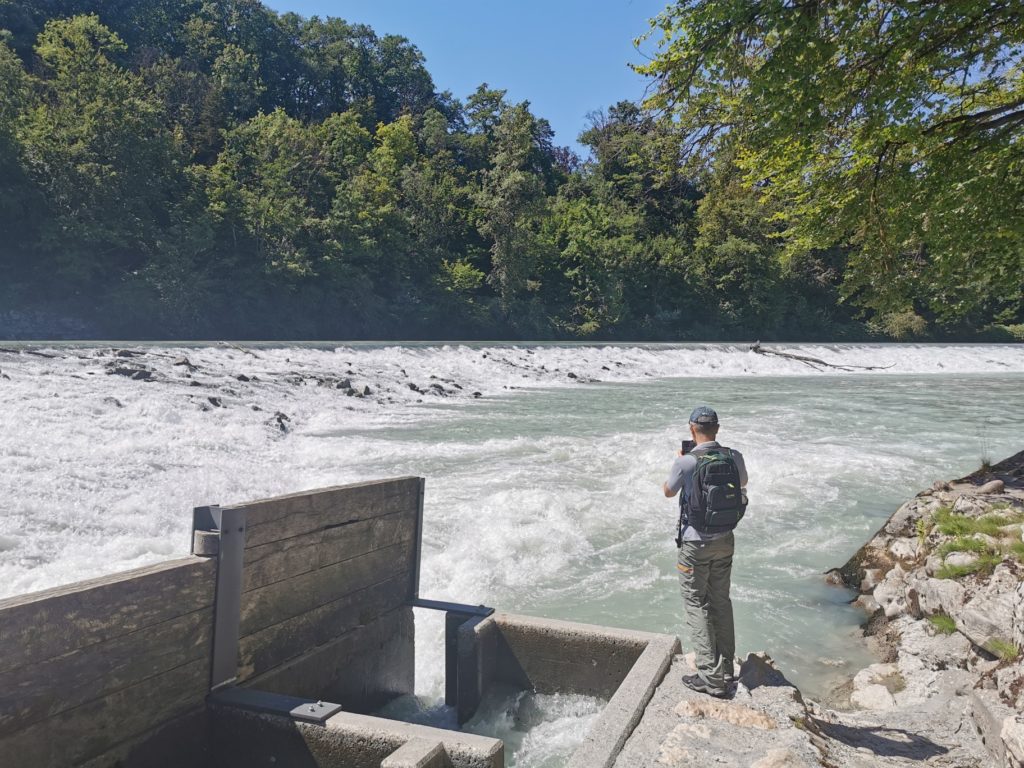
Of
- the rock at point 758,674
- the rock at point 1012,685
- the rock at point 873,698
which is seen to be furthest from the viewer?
the rock at point 873,698

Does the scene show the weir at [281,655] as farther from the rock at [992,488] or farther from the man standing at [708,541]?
the rock at [992,488]

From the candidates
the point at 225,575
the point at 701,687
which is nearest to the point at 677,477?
the point at 701,687

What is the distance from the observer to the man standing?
12.6ft

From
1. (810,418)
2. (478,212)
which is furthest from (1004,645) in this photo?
(478,212)

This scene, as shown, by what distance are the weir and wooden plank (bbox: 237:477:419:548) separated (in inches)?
0.4

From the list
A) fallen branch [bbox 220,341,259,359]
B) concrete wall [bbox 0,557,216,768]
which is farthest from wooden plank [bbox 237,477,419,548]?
fallen branch [bbox 220,341,259,359]

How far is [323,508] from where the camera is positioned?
427 cm

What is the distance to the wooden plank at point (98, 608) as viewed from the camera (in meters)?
2.78

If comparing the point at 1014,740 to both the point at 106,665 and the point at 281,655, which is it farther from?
the point at 106,665

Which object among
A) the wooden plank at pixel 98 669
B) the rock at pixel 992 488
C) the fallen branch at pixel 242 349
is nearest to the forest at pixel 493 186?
the rock at pixel 992 488

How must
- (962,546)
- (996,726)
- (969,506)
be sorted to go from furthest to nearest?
(969,506), (962,546), (996,726)

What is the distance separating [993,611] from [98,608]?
5005mm

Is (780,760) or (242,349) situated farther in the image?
(242,349)

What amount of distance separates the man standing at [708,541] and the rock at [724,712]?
147 mm
